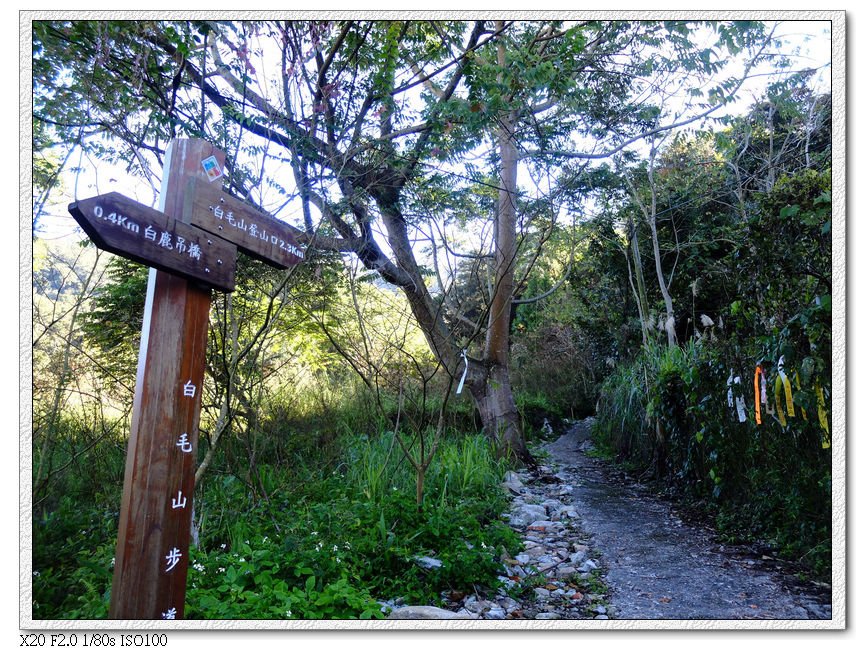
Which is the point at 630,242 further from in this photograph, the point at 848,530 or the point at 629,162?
the point at 848,530

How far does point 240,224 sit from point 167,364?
521mm

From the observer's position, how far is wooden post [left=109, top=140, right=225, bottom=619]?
1.56 meters

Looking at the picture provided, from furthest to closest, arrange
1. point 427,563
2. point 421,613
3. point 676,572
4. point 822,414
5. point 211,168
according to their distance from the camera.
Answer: point 676,572 → point 427,563 → point 822,414 → point 421,613 → point 211,168

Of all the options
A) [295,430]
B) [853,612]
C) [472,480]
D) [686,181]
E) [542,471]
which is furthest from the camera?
[686,181]

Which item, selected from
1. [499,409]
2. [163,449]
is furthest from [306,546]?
[499,409]

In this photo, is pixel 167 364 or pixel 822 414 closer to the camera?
pixel 167 364

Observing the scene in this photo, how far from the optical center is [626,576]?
2771 millimetres

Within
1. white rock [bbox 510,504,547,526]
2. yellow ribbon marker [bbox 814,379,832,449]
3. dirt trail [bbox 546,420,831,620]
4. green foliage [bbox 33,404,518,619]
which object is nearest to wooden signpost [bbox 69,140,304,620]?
A: green foliage [bbox 33,404,518,619]

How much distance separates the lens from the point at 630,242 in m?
6.84

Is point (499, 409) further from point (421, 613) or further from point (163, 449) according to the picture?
point (163, 449)

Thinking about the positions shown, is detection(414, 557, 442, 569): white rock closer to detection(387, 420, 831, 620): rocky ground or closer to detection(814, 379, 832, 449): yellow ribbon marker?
detection(387, 420, 831, 620): rocky ground

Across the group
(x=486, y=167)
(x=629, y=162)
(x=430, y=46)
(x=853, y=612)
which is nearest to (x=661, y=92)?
(x=629, y=162)

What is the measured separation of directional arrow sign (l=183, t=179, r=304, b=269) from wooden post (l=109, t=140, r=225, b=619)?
5 centimetres

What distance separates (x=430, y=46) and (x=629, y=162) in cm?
A: 301
